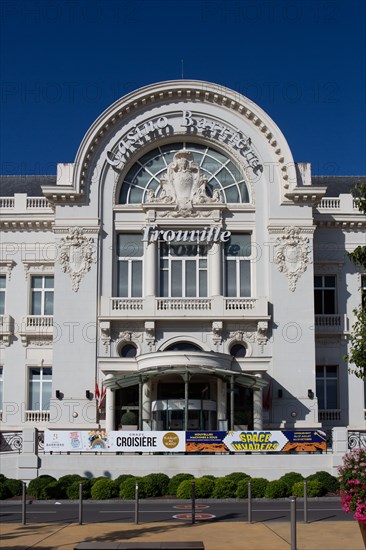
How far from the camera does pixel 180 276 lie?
41.6m

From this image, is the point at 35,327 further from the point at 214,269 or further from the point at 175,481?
the point at 175,481

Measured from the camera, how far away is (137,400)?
39469mm

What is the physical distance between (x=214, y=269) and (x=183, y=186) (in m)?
4.69

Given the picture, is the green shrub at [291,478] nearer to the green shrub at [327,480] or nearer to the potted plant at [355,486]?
the green shrub at [327,480]

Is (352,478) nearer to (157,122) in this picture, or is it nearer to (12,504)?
(12,504)

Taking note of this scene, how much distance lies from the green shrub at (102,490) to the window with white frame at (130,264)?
543 inches

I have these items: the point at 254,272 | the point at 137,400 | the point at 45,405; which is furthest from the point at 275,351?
the point at 45,405

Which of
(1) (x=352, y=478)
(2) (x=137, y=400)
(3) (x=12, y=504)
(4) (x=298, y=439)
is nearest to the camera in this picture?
(1) (x=352, y=478)

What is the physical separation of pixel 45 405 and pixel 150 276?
9021 millimetres

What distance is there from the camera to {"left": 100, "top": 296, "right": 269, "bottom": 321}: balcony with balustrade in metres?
40.1

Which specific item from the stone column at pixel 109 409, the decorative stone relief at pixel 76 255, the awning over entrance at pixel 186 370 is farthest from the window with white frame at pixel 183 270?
the stone column at pixel 109 409

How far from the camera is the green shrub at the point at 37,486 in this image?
96.9 ft

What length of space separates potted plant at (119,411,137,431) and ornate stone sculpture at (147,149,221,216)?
35.0ft

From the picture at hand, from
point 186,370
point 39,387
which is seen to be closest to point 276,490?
point 186,370
